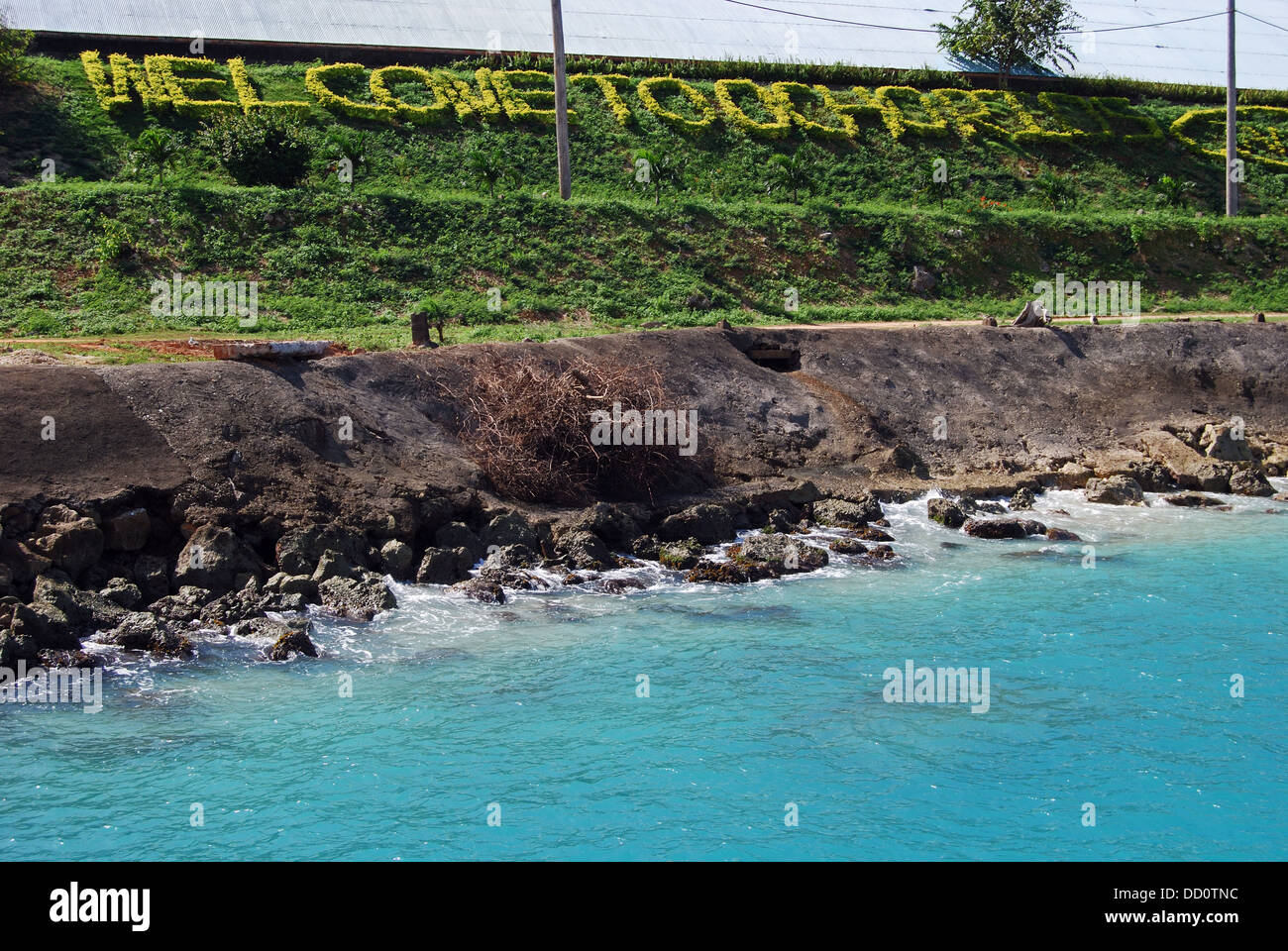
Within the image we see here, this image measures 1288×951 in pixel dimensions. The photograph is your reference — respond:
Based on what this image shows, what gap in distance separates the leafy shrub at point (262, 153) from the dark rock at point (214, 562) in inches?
570

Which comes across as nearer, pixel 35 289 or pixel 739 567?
pixel 739 567

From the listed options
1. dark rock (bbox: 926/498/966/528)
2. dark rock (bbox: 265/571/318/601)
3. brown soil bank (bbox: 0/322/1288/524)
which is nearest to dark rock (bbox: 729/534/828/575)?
brown soil bank (bbox: 0/322/1288/524)

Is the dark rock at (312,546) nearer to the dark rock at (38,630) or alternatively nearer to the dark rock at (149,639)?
the dark rock at (149,639)

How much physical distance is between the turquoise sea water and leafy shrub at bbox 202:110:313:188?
49.8 ft

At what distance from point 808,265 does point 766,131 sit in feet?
24.0

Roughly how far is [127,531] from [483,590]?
4110 mm

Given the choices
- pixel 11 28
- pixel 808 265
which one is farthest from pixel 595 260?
pixel 11 28

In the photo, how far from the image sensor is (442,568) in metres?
15.1

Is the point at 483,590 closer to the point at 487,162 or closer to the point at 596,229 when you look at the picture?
the point at 596,229

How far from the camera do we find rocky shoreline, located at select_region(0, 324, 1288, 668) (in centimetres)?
1377

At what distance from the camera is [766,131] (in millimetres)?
33938

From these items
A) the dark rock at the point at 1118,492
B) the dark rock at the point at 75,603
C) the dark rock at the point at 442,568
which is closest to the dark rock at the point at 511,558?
the dark rock at the point at 442,568

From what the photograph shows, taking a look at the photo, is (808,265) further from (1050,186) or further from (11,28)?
(11,28)

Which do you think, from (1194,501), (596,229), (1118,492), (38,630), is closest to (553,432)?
(38,630)
